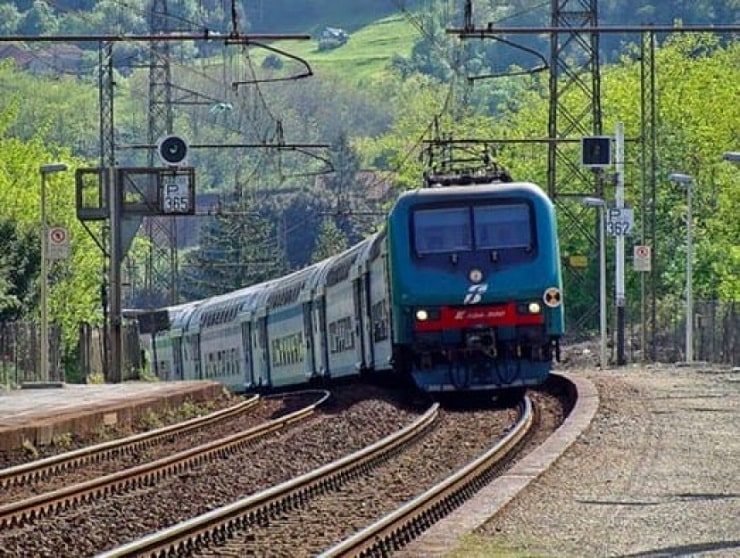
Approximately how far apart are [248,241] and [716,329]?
183ft

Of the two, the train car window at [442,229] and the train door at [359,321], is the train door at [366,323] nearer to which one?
the train door at [359,321]

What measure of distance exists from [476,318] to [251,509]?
12.5 meters

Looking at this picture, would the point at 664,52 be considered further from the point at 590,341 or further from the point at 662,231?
the point at 590,341

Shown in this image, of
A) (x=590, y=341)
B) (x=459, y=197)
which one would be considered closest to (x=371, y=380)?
(x=459, y=197)

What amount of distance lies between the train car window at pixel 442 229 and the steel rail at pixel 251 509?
21.4 feet

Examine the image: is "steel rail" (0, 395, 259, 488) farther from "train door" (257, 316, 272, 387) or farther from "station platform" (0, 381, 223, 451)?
"train door" (257, 316, 272, 387)

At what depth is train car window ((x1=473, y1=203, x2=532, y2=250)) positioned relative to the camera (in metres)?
28.2

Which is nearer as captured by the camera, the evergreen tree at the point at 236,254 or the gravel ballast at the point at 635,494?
the gravel ballast at the point at 635,494

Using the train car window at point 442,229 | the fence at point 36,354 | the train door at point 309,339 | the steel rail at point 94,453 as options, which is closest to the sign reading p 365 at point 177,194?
the train door at point 309,339

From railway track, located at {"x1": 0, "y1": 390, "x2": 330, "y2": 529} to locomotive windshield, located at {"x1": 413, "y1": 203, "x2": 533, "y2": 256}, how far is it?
2819 mm

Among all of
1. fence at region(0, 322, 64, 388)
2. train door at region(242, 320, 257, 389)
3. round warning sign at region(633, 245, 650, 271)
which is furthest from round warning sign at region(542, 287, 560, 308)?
round warning sign at region(633, 245, 650, 271)

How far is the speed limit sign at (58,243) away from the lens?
39500 mm

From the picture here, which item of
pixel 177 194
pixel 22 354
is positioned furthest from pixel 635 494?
pixel 22 354

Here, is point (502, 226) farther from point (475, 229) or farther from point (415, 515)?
point (415, 515)
